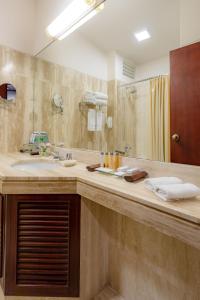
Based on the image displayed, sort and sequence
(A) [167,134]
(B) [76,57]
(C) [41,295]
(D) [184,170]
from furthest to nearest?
(B) [76,57] < (C) [41,295] < (A) [167,134] < (D) [184,170]

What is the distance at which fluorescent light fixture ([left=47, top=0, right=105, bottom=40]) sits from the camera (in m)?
1.51

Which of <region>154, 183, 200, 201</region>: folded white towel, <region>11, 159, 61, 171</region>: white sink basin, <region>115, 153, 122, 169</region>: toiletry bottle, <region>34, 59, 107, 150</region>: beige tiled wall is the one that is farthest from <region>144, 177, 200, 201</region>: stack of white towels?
<region>11, 159, 61, 171</region>: white sink basin

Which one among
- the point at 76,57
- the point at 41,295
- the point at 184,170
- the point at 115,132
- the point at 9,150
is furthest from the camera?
the point at 9,150

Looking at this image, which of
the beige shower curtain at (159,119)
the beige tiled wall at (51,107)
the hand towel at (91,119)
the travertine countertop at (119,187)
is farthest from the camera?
the hand towel at (91,119)

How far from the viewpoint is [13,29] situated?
6.47 feet

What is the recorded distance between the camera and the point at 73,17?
1648 mm

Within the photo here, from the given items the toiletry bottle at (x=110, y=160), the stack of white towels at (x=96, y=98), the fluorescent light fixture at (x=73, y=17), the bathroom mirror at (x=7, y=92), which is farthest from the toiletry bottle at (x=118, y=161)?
the bathroom mirror at (x=7, y=92)

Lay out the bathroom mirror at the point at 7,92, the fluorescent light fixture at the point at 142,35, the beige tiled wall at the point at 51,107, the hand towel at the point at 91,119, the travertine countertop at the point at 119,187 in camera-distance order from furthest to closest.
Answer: the bathroom mirror at the point at 7,92, the hand towel at the point at 91,119, the beige tiled wall at the point at 51,107, the fluorescent light fixture at the point at 142,35, the travertine countertop at the point at 119,187

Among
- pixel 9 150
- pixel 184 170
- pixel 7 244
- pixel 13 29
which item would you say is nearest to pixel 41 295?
pixel 7 244

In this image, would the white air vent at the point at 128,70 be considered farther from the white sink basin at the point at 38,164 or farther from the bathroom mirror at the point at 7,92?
the bathroom mirror at the point at 7,92

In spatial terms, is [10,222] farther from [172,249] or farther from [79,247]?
[172,249]

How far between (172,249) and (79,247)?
1.61 feet

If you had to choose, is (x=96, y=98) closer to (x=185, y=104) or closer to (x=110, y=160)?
(x=110, y=160)

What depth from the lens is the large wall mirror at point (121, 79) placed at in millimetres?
1073
